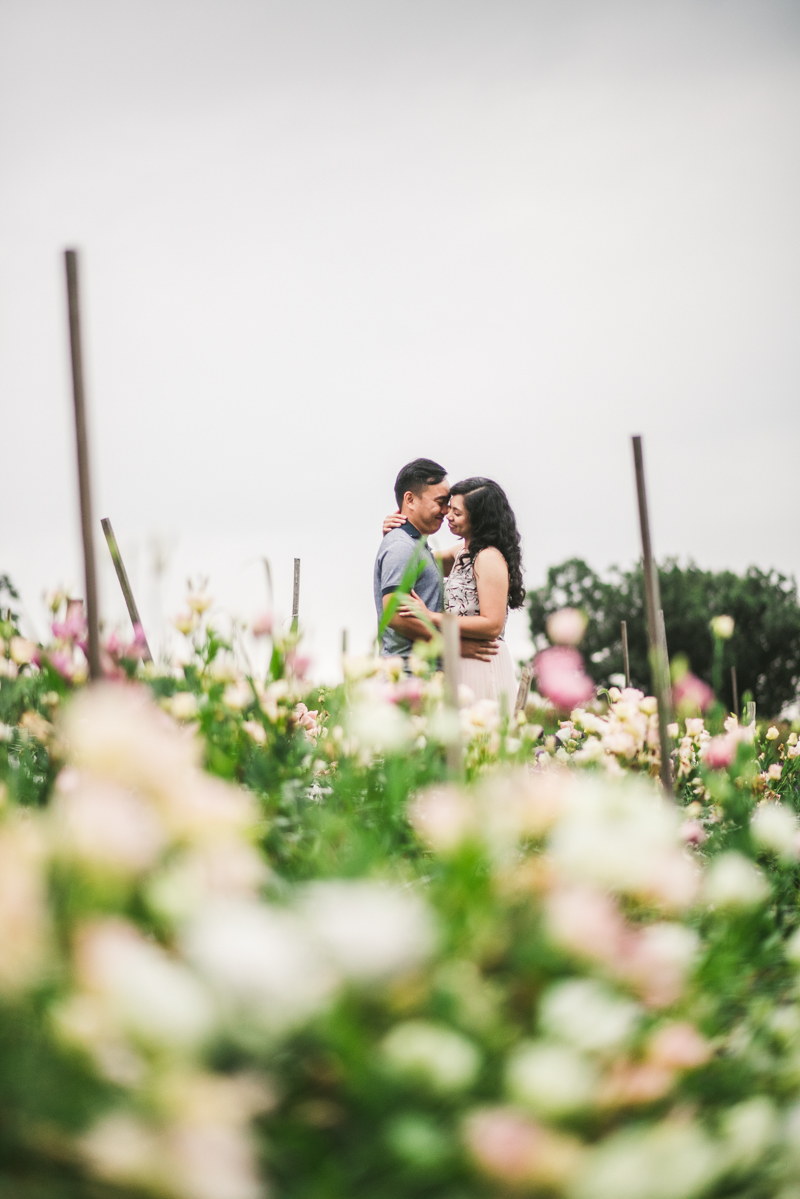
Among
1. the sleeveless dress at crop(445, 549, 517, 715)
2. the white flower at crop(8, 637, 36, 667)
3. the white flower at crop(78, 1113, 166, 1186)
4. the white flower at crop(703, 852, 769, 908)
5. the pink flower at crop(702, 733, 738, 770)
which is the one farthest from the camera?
the sleeveless dress at crop(445, 549, 517, 715)

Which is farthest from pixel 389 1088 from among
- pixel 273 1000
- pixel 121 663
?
pixel 121 663

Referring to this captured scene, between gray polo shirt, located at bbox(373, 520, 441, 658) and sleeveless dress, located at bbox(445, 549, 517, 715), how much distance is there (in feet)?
0.31

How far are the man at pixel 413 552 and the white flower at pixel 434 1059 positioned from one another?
89.8 inches

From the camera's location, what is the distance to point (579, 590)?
89.4 ft

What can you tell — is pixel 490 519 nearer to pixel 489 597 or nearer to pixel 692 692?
pixel 489 597

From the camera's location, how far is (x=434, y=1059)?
0.85 meters

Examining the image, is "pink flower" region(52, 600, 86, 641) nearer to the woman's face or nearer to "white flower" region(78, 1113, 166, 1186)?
"white flower" region(78, 1113, 166, 1186)

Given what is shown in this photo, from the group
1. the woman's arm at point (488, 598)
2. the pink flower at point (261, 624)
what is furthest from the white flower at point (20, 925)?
the woman's arm at point (488, 598)

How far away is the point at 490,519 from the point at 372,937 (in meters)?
2.66

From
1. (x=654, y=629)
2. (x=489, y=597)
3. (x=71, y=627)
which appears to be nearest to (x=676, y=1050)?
(x=654, y=629)

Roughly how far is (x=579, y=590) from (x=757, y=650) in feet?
18.9

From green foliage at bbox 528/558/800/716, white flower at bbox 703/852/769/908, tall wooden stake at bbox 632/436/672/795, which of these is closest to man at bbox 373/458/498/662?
tall wooden stake at bbox 632/436/672/795

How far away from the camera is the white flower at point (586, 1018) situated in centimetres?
91

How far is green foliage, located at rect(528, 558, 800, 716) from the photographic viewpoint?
2361 cm
